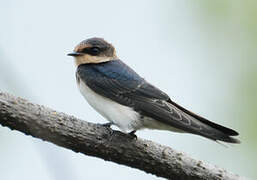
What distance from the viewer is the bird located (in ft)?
10.1

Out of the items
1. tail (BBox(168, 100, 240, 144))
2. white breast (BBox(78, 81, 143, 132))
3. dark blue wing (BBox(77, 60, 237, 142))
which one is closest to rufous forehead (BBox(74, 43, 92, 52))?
dark blue wing (BBox(77, 60, 237, 142))

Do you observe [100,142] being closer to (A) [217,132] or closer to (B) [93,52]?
(A) [217,132]

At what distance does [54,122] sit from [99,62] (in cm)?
125

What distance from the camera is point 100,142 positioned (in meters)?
2.84

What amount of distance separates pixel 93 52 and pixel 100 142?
4.00 ft

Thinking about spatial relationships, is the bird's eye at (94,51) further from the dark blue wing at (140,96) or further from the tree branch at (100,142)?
the tree branch at (100,142)

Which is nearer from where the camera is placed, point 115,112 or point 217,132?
point 217,132

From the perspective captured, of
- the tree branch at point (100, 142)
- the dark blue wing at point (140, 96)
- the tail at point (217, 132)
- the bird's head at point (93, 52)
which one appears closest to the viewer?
the tree branch at point (100, 142)

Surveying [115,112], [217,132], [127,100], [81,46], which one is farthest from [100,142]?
[81,46]

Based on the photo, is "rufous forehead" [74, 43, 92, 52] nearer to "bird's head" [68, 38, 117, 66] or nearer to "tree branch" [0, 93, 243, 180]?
"bird's head" [68, 38, 117, 66]

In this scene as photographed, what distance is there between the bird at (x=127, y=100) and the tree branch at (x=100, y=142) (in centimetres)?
18

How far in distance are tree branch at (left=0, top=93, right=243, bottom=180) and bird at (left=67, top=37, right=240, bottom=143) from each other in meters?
0.18

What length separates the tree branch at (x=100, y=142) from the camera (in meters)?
2.60

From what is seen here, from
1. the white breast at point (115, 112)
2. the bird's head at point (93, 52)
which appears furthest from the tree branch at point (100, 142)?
the bird's head at point (93, 52)
